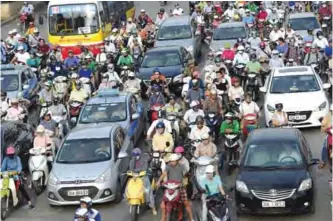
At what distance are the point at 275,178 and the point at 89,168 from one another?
4116 millimetres

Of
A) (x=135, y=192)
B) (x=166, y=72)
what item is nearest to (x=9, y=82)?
(x=166, y=72)

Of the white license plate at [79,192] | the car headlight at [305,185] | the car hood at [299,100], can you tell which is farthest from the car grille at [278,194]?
the car hood at [299,100]

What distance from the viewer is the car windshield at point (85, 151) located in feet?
62.1

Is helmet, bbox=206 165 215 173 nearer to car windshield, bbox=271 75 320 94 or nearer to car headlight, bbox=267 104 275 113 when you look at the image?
car headlight, bbox=267 104 275 113

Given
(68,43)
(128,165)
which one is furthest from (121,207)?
(68,43)

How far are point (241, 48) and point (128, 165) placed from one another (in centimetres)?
899

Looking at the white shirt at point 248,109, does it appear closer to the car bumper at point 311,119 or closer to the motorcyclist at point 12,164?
the car bumper at point 311,119

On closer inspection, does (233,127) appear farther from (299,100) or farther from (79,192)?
(79,192)

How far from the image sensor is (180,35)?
3350 centimetres

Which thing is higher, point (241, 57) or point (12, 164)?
point (241, 57)

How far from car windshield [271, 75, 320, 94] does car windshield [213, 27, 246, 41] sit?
926 cm

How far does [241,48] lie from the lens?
90.4 ft

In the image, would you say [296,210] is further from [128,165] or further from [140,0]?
[140,0]

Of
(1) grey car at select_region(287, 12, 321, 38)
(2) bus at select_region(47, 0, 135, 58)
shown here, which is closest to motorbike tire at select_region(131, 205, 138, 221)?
(2) bus at select_region(47, 0, 135, 58)
